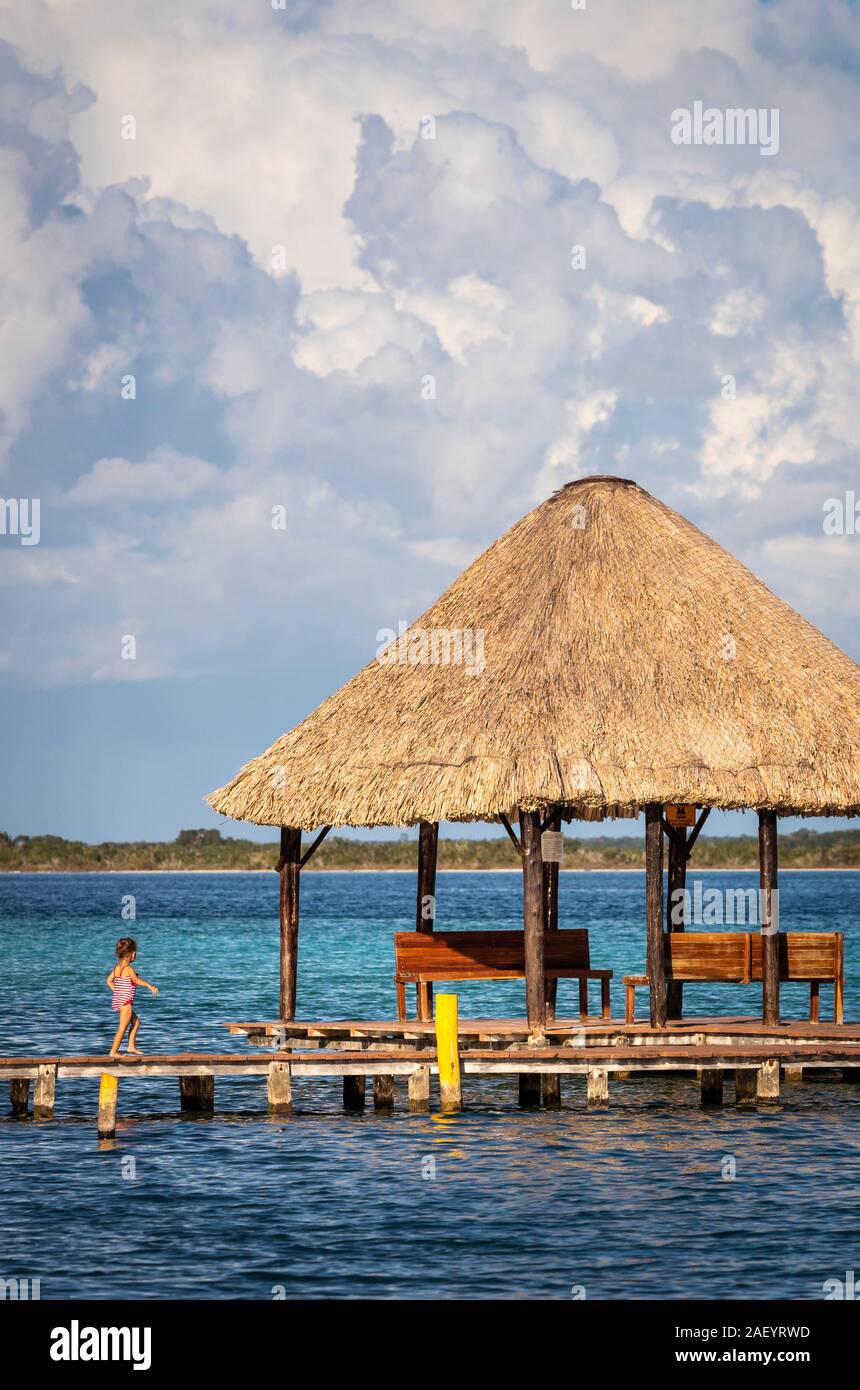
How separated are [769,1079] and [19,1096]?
8.68m

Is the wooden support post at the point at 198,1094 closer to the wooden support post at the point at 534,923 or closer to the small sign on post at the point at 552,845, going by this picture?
the wooden support post at the point at 534,923

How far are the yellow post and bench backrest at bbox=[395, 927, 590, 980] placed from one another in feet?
7.53

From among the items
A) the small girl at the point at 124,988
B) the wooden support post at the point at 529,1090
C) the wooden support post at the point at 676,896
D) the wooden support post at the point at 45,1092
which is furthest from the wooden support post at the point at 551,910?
the wooden support post at the point at 45,1092

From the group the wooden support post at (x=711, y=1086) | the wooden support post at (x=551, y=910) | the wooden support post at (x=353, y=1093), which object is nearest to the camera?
the wooden support post at (x=711, y=1086)

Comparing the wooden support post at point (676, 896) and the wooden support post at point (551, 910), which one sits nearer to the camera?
the wooden support post at point (676, 896)

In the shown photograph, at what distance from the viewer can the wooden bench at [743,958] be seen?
931 inches

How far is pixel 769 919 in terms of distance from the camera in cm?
2300

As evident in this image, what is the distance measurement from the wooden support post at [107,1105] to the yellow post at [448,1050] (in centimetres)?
363

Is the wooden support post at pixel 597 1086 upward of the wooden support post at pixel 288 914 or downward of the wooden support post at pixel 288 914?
downward

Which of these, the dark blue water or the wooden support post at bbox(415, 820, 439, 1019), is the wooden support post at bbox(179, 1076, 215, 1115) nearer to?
the dark blue water

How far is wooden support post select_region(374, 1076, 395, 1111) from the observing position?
2258 cm

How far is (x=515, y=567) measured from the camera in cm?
2583
